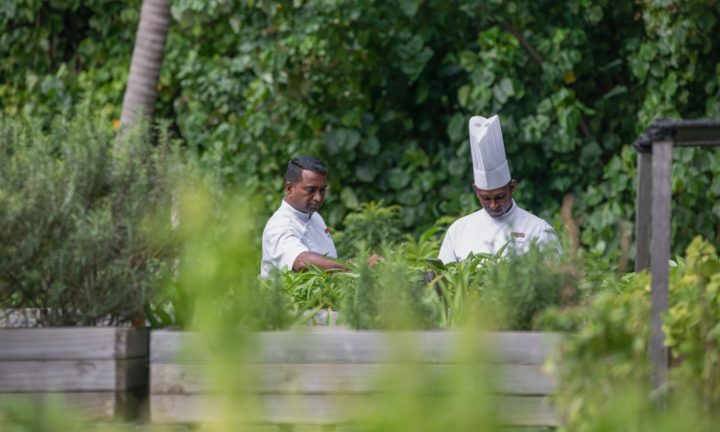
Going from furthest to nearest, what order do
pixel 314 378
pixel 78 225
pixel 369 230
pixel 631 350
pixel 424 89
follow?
1. pixel 424 89
2. pixel 369 230
3. pixel 78 225
4. pixel 314 378
5. pixel 631 350

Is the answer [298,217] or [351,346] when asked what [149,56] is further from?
[351,346]

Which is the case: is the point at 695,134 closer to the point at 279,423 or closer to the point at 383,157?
the point at 279,423

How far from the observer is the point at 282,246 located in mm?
5328

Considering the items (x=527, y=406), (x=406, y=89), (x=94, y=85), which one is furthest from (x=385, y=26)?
(x=527, y=406)

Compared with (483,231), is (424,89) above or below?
above

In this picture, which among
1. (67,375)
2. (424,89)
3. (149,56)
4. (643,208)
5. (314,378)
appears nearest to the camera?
(314,378)

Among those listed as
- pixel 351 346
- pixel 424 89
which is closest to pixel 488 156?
pixel 351 346

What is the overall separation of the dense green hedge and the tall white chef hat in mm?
2504

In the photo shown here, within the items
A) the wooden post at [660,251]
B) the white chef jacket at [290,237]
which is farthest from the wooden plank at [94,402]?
the white chef jacket at [290,237]

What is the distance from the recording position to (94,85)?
8961 mm

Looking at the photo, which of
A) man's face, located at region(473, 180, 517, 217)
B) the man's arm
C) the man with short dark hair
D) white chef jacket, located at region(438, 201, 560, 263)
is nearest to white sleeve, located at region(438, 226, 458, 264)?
white chef jacket, located at region(438, 201, 560, 263)

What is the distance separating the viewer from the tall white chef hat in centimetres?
532

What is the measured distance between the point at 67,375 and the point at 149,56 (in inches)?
187

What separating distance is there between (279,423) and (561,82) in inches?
235
